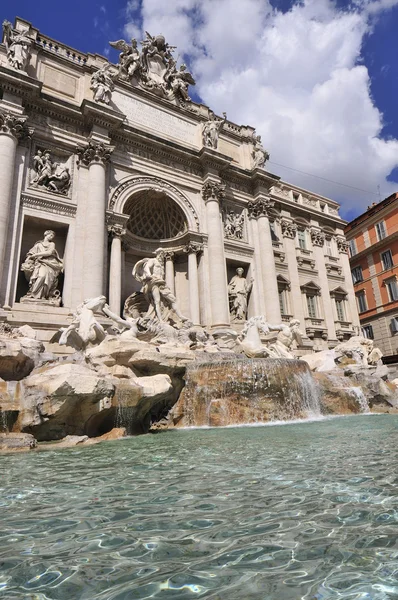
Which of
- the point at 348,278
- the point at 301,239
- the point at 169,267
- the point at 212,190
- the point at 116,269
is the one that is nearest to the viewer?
the point at 116,269

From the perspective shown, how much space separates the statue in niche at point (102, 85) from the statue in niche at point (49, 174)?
357 centimetres

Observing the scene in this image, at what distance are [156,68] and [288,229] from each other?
475 inches

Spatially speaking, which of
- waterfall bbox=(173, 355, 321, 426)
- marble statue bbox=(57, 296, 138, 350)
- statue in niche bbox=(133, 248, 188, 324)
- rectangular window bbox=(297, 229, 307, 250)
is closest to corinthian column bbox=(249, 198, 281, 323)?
rectangular window bbox=(297, 229, 307, 250)

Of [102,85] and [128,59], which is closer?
[102,85]

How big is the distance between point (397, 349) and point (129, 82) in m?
23.9

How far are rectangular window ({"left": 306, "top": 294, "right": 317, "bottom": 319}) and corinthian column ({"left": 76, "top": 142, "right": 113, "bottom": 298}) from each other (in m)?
13.6

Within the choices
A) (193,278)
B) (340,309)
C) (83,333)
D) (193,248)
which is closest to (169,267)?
(193,278)

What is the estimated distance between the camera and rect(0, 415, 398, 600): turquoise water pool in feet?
5.26

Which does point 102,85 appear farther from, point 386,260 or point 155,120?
point 386,260

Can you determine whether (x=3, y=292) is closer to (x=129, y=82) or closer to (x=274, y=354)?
(x=274, y=354)

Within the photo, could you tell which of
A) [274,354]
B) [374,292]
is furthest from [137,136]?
[374,292]

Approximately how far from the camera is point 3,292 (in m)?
13.3

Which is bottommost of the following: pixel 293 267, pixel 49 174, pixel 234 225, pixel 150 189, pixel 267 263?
pixel 267 263

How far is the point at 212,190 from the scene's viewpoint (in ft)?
64.3
